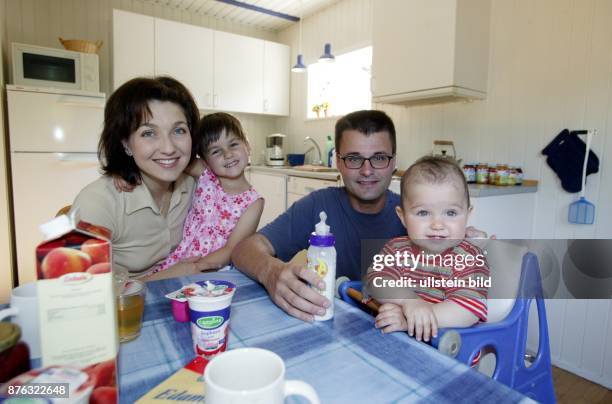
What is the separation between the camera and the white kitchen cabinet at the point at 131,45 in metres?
3.42

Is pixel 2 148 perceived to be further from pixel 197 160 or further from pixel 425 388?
pixel 425 388

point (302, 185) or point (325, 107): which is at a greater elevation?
point (325, 107)

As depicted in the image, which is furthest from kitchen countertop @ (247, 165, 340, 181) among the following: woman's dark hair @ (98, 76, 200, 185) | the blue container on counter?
woman's dark hair @ (98, 76, 200, 185)

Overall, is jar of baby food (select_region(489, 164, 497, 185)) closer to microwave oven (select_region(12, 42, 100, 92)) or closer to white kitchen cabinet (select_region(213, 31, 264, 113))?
white kitchen cabinet (select_region(213, 31, 264, 113))

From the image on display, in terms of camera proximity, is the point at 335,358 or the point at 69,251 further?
the point at 335,358

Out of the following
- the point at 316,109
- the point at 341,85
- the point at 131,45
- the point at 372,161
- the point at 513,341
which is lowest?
the point at 513,341

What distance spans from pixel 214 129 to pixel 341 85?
2.82 meters

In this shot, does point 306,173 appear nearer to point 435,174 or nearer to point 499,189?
point 499,189

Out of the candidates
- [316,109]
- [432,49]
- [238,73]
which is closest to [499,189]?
[432,49]

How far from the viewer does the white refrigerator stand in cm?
286

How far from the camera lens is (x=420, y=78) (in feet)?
8.16

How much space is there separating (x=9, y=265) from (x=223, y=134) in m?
2.56

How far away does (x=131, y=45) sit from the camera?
349 centimetres

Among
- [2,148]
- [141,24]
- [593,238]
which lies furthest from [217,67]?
[593,238]
